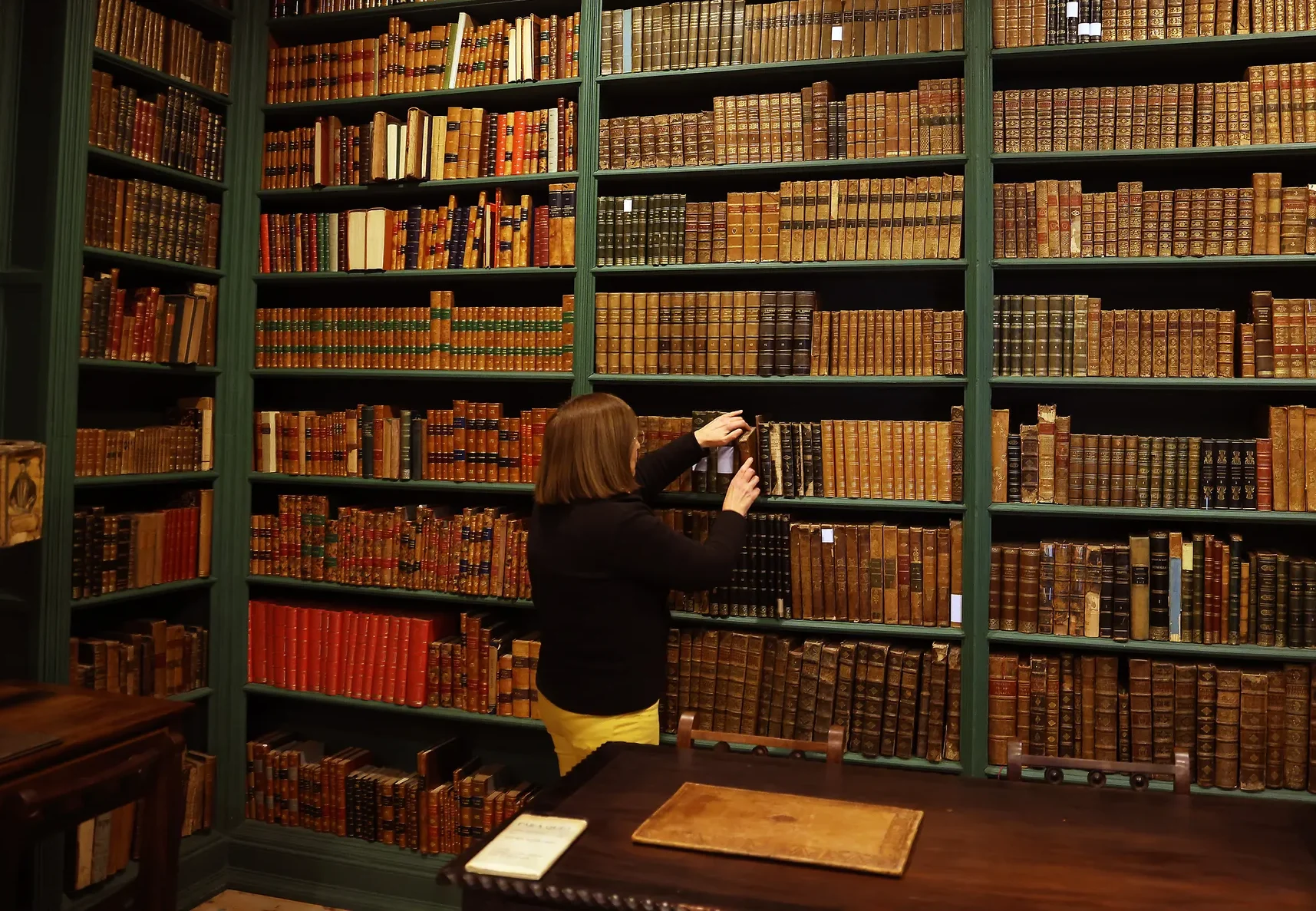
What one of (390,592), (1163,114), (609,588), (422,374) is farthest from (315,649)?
(1163,114)

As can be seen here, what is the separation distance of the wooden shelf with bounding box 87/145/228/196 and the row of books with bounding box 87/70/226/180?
19 mm

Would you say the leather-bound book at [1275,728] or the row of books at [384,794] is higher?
the leather-bound book at [1275,728]

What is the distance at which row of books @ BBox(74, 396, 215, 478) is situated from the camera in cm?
283

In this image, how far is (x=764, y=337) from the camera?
2.80m

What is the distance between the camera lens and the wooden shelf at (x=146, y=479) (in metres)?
2.82

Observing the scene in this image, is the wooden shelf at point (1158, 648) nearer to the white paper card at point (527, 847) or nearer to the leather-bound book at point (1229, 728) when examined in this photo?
the leather-bound book at point (1229, 728)

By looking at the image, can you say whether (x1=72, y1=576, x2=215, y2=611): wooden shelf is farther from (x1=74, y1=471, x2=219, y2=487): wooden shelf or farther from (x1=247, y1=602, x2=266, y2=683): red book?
(x1=74, y1=471, x2=219, y2=487): wooden shelf

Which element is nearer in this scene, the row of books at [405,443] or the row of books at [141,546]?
the row of books at [141,546]

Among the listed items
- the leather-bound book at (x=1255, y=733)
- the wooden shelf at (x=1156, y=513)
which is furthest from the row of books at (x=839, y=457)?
the leather-bound book at (x=1255, y=733)

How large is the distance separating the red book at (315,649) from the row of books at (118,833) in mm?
411

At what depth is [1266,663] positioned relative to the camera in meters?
2.66

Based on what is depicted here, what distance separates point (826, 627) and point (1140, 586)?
0.83 m

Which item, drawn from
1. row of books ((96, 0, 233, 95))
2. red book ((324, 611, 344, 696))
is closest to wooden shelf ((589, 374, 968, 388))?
red book ((324, 611, 344, 696))

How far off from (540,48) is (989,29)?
1335 mm
